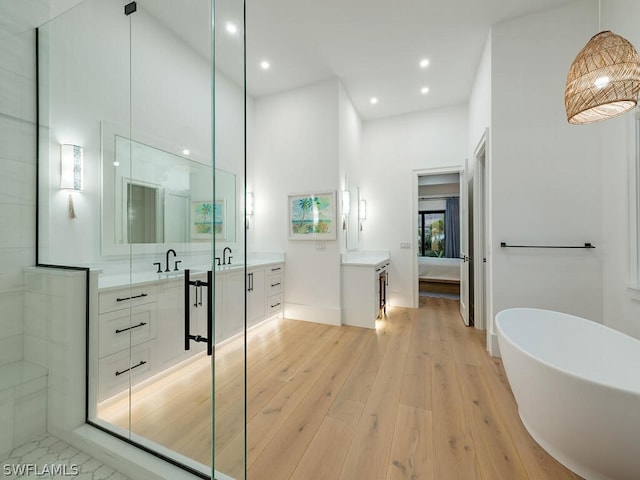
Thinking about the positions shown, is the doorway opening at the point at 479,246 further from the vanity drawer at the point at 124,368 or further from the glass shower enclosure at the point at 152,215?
Answer: the vanity drawer at the point at 124,368

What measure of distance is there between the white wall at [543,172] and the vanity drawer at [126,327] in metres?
3.02

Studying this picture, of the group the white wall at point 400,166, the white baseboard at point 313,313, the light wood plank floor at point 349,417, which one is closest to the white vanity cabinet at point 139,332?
the light wood plank floor at point 349,417

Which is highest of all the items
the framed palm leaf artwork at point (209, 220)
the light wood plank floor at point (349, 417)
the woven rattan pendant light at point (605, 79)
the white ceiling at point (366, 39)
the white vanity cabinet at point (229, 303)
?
the white ceiling at point (366, 39)

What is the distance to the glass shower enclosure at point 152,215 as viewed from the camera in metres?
1.05

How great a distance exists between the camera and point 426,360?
2.52 meters

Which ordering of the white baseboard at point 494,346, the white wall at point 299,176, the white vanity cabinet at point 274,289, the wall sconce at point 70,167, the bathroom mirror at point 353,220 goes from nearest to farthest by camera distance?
the wall sconce at point 70,167
the white baseboard at point 494,346
the white vanity cabinet at point 274,289
the white wall at point 299,176
the bathroom mirror at point 353,220

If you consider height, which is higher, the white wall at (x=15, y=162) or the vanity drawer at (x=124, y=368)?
the white wall at (x=15, y=162)

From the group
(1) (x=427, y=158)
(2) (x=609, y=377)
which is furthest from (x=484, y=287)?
(1) (x=427, y=158)

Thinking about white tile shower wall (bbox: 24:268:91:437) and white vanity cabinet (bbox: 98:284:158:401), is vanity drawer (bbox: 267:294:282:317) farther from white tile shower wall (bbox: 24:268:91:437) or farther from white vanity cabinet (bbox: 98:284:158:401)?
white tile shower wall (bbox: 24:268:91:437)

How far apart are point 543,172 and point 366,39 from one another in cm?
233

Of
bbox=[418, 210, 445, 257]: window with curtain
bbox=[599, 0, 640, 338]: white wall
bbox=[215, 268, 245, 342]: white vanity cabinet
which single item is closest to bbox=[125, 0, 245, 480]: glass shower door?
bbox=[215, 268, 245, 342]: white vanity cabinet

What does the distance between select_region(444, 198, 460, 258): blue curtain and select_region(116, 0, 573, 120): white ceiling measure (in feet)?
12.1

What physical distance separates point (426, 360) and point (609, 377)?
124 cm

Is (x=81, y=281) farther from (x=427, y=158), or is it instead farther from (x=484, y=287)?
(x=427, y=158)
